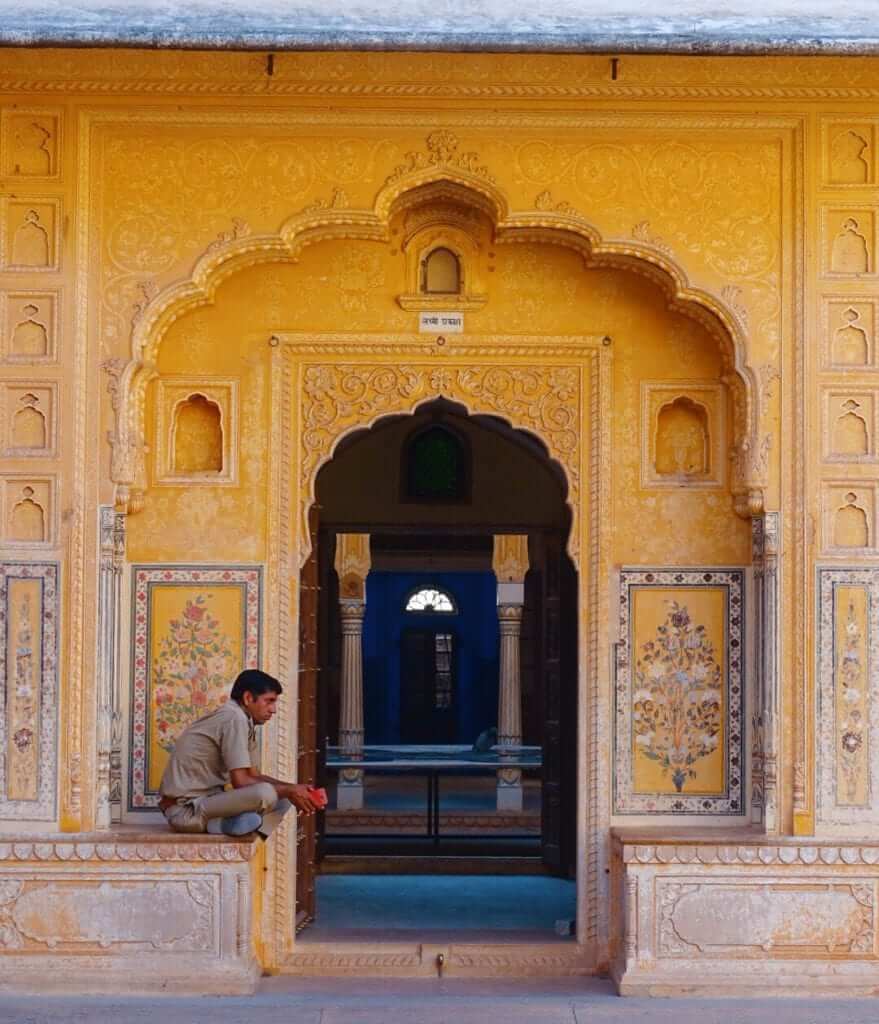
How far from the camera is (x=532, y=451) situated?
337 inches

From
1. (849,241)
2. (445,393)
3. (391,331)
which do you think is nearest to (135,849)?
(445,393)

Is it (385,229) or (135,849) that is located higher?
(385,229)

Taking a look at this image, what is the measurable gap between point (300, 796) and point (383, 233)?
263 cm

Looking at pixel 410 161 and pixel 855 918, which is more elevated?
pixel 410 161

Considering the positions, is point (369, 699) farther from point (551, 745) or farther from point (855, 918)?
point (855, 918)

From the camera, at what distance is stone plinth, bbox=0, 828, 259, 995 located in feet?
24.5

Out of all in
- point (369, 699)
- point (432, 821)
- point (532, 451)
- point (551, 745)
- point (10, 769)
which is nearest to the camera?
point (10, 769)

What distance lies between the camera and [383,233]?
313 inches

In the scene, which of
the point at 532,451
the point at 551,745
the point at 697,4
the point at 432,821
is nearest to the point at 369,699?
the point at 432,821

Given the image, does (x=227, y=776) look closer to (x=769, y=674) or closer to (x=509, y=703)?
(x=769, y=674)

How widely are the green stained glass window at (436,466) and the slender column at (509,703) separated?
3.93m

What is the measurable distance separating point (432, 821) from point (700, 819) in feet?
16.0

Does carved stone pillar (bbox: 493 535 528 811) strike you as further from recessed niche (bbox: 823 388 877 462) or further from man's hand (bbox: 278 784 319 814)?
man's hand (bbox: 278 784 319 814)

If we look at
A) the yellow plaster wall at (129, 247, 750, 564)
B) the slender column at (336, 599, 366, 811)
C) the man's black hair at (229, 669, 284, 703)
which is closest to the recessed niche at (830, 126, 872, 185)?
the yellow plaster wall at (129, 247, 750, 564)
